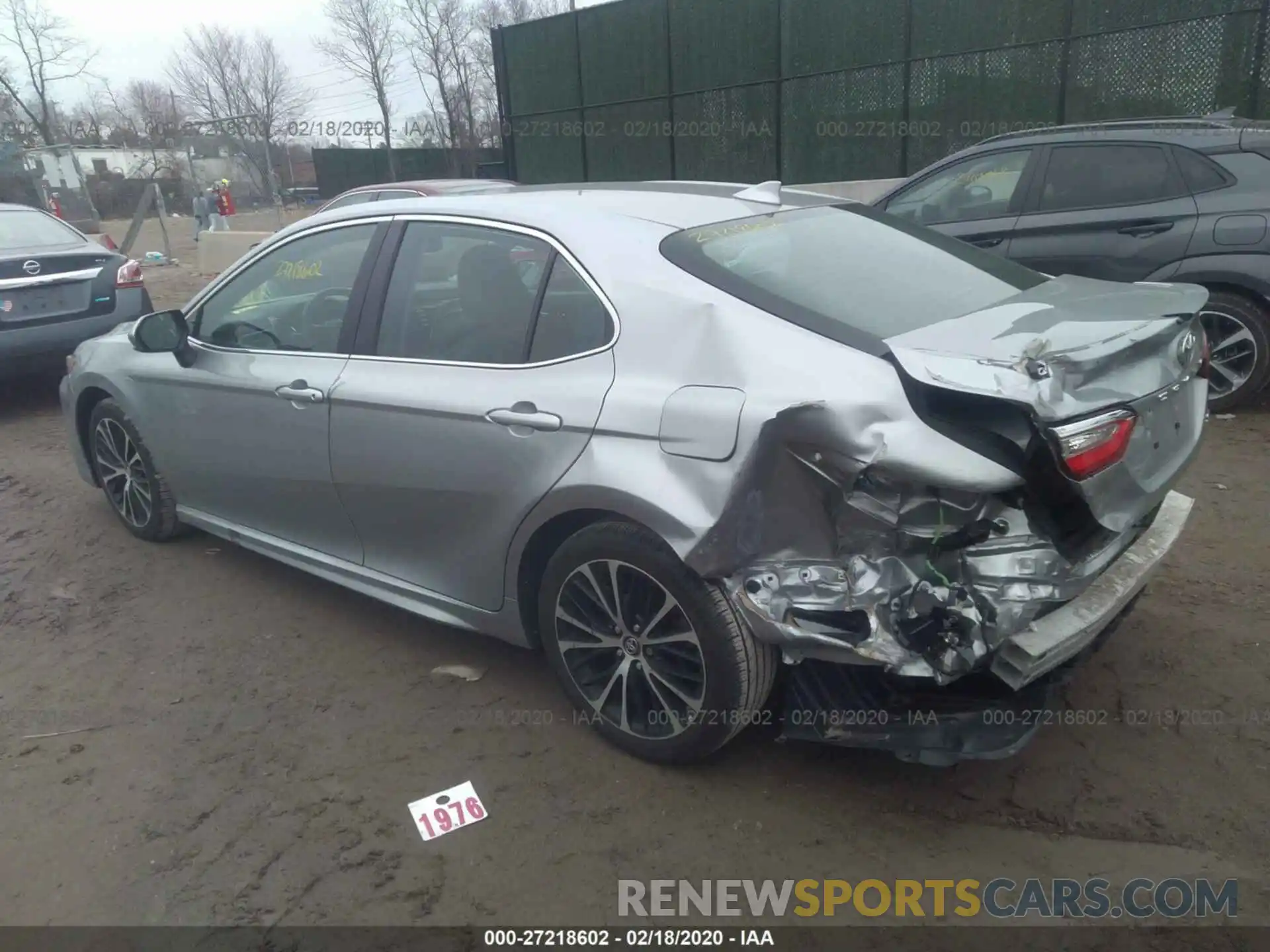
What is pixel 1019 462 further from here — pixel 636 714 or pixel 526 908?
pixel 526 908

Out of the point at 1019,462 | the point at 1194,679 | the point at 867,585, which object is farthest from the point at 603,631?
the point at 1194,679

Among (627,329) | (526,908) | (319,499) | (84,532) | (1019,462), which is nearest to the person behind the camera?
(1019,462)

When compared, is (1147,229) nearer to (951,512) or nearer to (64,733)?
(951,512)

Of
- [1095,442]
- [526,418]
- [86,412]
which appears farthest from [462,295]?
[86,412]

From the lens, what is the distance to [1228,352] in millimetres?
5875

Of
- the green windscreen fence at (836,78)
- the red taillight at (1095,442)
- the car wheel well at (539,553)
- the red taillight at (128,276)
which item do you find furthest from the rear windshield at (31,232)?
the red taillight at (1095,442)

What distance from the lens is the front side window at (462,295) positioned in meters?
3.19

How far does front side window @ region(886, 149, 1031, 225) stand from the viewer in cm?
649

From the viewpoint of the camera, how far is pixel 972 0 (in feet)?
40.3

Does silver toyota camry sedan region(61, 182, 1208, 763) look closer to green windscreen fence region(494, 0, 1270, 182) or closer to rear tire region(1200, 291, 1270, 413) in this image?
rear tire region(1200, 291, 1270, 413)

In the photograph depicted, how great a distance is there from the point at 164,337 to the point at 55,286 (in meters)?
4.44

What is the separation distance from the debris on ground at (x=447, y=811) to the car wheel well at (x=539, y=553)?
552 millimetres

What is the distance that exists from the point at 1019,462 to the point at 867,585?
486 mm

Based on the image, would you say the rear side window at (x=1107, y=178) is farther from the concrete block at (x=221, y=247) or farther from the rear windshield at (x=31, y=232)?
the concrete block at (x=221, y=247)
